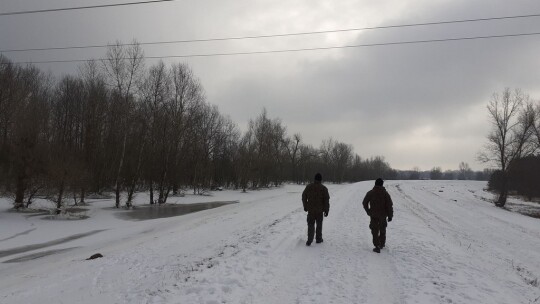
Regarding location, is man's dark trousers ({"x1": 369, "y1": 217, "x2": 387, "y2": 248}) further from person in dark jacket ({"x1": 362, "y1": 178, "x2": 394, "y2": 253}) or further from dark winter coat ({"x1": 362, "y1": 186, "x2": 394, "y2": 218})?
dark winter coat ({"x1": 362, "y1": 186, "x2": 394, "y2": 218})

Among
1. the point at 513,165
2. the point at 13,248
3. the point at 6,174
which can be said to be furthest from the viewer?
the point at 513,165

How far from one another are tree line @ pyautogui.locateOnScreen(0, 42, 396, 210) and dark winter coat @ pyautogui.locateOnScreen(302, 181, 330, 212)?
16.9m

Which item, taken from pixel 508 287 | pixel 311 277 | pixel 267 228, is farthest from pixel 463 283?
pixel 267 228

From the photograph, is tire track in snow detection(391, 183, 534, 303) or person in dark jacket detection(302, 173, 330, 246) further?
person in dark jacket detection(302, 173, 330, 246)

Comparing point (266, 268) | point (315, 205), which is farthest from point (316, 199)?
point (266, 268)

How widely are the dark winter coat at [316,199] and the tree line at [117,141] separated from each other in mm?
16895

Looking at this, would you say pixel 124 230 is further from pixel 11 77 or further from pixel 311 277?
pixel 11 77

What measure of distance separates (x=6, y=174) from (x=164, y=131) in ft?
45.7

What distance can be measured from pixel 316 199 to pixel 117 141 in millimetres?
42362

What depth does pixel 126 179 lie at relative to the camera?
4084 centimetres

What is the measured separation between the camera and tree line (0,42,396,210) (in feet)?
76.2

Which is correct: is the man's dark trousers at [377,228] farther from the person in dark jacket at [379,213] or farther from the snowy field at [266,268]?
the snowy field at [266,268]

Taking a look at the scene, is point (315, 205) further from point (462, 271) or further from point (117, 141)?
point (117, 141)

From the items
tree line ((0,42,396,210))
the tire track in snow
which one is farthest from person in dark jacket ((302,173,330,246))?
tree line ((0,42,396,210))
